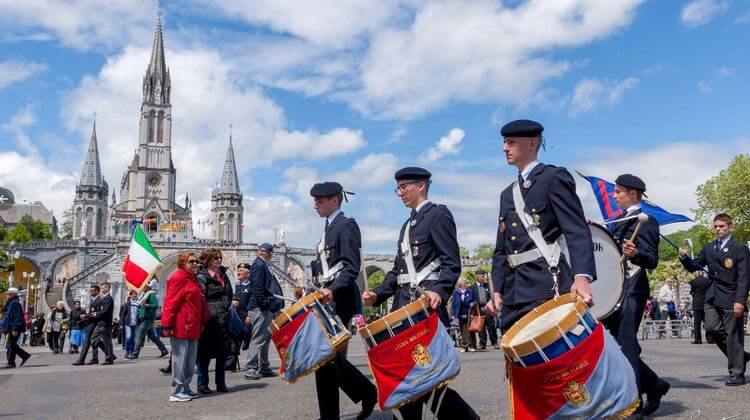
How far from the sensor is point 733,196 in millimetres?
54375

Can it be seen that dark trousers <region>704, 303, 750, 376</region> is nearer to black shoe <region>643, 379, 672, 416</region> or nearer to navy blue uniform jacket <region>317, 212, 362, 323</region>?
black shoe <region>643, 379, 672, 416</region>

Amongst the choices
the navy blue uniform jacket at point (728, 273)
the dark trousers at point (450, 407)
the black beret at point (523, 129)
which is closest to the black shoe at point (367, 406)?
the dark trousers at point (450, 407)

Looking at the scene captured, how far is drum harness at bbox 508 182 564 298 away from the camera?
454cm

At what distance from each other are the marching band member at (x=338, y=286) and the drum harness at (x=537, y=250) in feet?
6.50

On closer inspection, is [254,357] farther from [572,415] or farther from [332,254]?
[572,415]

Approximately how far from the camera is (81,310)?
21.7 meters

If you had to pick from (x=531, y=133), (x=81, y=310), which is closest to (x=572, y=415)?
(x=531, y=133)

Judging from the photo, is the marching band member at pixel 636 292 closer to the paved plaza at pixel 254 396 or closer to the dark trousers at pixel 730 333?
the paved plaza at pixel 254 396

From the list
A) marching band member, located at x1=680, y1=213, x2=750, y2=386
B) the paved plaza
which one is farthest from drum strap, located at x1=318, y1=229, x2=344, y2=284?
marching band member, located at x1=680, y1=213, x2=750, y2=386

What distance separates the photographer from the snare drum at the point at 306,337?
5.88m

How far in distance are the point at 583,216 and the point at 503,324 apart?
0.95 m

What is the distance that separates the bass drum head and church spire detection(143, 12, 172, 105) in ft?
400

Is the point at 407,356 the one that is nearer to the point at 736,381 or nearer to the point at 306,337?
the point at 306,337

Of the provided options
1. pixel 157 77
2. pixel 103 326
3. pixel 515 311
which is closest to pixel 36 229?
pixel 157 77
